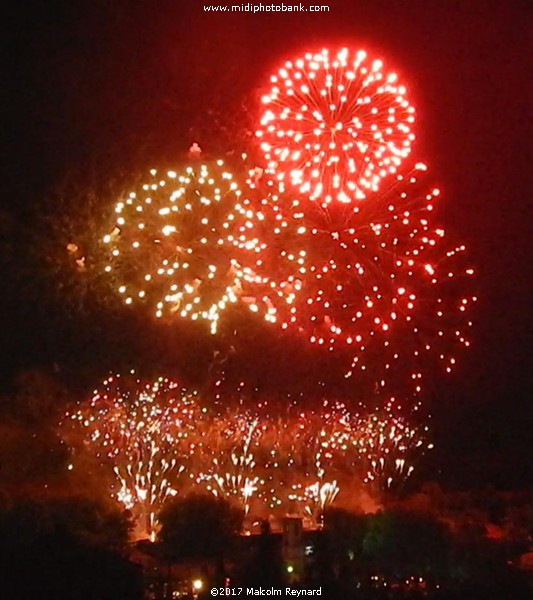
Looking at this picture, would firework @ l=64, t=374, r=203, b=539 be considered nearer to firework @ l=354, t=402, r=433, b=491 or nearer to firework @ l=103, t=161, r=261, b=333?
firework @ l=354, t=402, r=433, b=491

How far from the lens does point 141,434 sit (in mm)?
20828

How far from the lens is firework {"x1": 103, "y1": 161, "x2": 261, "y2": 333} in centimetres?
1181

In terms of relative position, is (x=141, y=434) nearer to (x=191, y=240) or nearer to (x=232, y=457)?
(x=232, y=457)

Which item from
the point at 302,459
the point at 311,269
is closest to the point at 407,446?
the point at 302,459

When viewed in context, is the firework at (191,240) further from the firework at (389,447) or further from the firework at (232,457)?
the firework at (389,447)

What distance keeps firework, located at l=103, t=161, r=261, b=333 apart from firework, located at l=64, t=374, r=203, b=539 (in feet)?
22.3

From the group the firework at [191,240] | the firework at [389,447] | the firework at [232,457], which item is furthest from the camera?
the firework at [389,447]

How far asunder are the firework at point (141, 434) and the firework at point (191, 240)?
6809 millimetres

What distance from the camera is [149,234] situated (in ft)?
39.1

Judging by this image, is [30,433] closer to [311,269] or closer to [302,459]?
[311,269]

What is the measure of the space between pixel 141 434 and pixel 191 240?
9907 mm

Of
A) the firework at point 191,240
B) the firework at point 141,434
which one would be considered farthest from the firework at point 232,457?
the firework at point 191,240

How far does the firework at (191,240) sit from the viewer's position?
38.8 ft

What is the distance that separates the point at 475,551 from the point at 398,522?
0.98 metres
